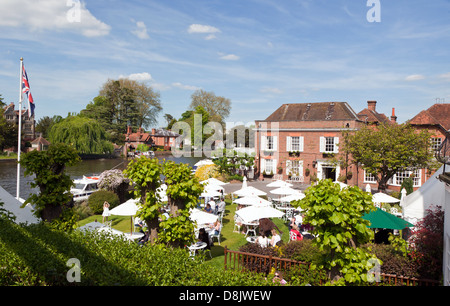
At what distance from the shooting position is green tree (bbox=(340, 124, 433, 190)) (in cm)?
2302

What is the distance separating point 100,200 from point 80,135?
42.0 m

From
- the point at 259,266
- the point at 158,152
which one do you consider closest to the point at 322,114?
the point at 259,266

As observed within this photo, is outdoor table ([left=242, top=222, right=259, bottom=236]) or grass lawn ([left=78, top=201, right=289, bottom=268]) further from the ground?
outdoor table ([left=242, top=222, right=259, bottom=236])

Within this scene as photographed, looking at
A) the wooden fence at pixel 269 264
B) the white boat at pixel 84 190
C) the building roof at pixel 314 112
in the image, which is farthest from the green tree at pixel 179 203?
the building roof at pixel 314 112

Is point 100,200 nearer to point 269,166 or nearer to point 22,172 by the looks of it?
point 269,166

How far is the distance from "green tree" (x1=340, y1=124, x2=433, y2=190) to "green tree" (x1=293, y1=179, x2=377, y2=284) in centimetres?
1888

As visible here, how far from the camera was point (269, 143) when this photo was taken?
3625cm

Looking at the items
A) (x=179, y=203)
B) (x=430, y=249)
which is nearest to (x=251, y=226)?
(x=179, y=203)

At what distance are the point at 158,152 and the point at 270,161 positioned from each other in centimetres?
5289

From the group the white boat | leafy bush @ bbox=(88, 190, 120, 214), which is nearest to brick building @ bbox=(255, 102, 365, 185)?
the white boat

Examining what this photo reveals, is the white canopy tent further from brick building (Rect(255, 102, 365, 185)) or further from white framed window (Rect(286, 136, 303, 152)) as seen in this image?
white framed window (Rect(286, 136, 303, 152))
